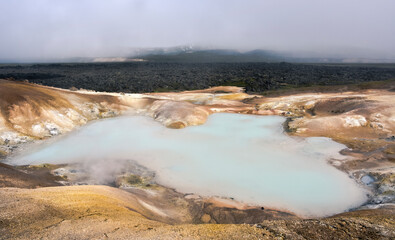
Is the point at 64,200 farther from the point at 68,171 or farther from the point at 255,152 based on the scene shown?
the point at 255,152

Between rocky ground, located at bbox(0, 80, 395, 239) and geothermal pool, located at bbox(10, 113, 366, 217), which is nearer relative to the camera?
rocky ground, located at bbox(0, 80, 395, 239)

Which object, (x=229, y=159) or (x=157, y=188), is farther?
(x=229, y=159)

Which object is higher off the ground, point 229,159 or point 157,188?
point 229,159

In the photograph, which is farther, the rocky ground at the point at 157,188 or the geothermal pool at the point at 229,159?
the geothermal pool at the point at 229,159

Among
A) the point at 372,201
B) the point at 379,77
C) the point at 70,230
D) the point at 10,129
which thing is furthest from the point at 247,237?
the point at 379,77
